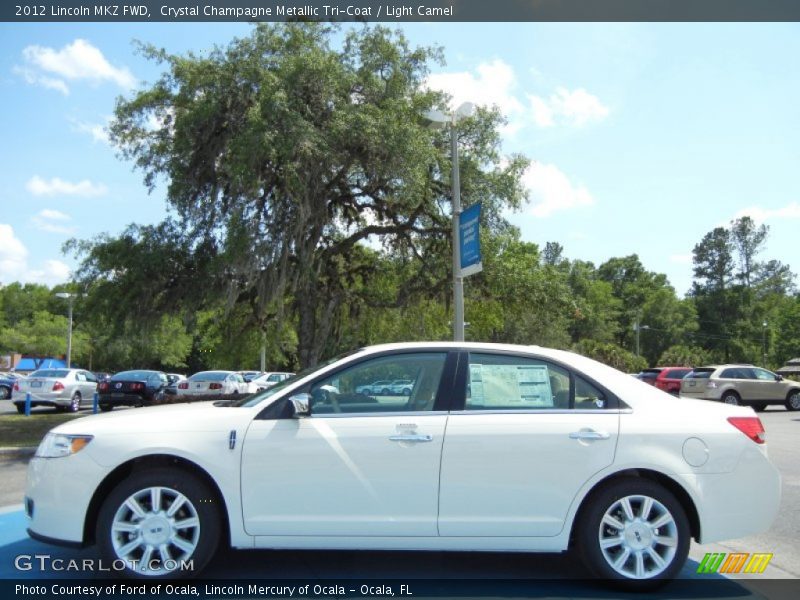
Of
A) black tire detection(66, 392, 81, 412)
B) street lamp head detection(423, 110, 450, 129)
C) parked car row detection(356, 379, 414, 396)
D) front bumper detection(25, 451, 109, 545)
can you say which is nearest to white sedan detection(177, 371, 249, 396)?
black tire detection(66, 392, 81, 412)

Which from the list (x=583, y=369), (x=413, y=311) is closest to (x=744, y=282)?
(x=413, y=311)

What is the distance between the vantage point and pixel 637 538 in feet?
14.6

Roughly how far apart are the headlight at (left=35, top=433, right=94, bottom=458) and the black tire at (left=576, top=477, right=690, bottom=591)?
10.9 feet

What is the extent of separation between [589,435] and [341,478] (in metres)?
1.66

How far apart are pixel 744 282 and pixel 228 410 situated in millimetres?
95510

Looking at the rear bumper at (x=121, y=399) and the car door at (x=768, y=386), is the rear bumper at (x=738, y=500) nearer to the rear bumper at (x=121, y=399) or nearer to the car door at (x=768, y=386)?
the car door at (x=768, y=386)

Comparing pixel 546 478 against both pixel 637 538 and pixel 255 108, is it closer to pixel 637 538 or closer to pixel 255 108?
pixel 637 538

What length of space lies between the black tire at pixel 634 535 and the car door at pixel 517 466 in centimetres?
19

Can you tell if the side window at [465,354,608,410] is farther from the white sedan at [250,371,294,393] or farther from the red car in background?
the red car in background

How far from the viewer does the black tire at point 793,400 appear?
23500 millimetres

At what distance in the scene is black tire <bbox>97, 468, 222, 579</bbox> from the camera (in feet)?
14.1

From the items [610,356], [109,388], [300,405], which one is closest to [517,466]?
[300,405]

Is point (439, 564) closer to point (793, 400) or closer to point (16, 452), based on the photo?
point (16, 452)

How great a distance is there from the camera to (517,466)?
14.4 feet
